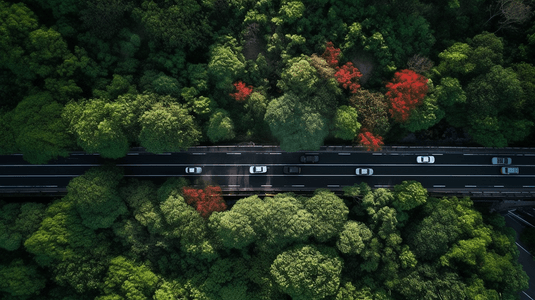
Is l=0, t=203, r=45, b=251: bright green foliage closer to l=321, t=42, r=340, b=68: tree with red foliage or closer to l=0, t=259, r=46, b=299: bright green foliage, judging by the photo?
l=0, t=259, r=46, b=299: bright green foliage

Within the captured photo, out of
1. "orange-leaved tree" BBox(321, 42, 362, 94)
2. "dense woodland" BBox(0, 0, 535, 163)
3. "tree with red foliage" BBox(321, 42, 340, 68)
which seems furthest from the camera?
"tree with red foliage" BBox(321, 42, 340, 68)

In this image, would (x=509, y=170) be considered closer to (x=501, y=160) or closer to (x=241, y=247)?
(x=501, y=160)

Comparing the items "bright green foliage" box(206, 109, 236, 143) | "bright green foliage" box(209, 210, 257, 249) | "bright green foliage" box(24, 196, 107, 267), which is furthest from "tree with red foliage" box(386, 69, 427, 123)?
"bright green foliage" box(24, 196, 107, 267)

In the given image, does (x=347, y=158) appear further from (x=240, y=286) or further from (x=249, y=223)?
(x=240, y=286)

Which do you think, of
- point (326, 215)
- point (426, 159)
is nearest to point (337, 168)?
point (326, 215)

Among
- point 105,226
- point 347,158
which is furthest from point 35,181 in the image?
point 347,158
